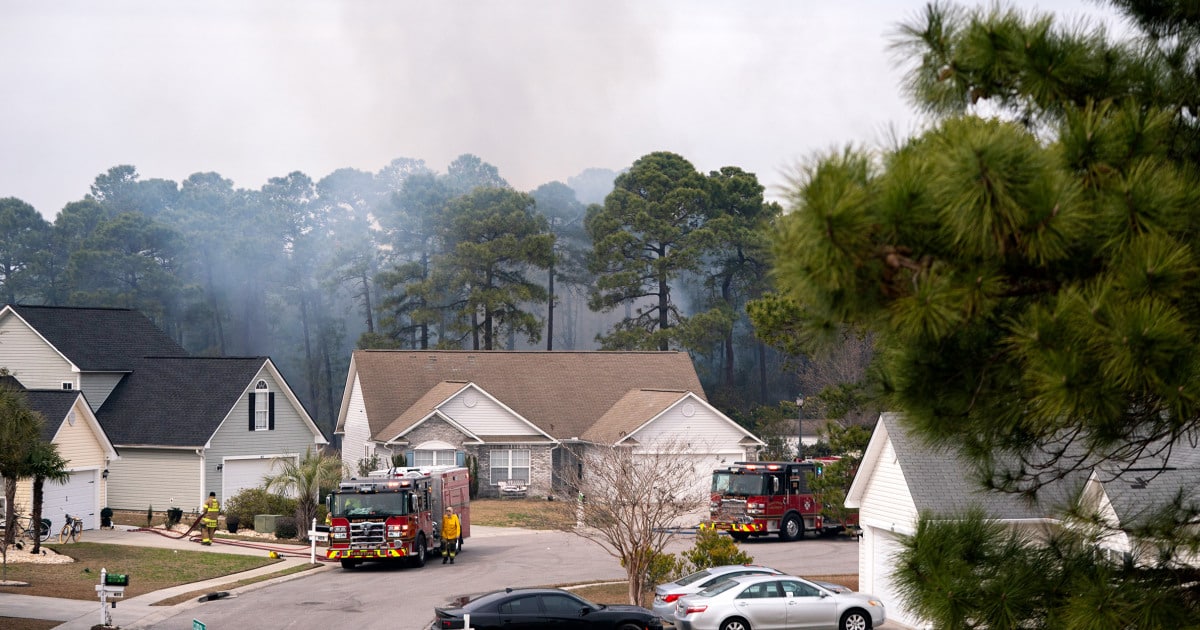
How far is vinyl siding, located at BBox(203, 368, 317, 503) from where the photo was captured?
46.8m

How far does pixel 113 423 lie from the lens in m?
48.1

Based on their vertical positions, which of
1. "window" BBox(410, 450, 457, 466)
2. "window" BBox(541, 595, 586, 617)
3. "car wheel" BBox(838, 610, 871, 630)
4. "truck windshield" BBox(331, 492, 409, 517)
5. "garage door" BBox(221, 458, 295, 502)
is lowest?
"car wheel" BBox(838, 610, 871, 630)

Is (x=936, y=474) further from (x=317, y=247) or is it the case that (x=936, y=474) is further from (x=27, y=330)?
(x=317, y=247)

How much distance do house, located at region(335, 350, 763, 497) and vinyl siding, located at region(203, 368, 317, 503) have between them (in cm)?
348

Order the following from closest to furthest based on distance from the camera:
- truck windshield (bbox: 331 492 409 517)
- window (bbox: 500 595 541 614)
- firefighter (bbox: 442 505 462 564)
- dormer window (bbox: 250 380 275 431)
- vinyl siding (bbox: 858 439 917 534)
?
window (bbox: 500 595 541 614) < vinyl siding (bbox: 858 439 917 534) < truck windshield (bbox: 331 492 409 517) < firefighter (bbox: 442 505 462 564) < dormer window (bbox: 250 380 275 431)

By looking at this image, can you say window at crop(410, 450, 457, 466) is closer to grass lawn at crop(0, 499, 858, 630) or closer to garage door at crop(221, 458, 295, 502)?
garage door at crop(221, 458, 295, 502)

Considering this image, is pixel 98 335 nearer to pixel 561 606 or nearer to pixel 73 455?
pixel 73 455

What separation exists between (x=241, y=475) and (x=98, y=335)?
9.45m

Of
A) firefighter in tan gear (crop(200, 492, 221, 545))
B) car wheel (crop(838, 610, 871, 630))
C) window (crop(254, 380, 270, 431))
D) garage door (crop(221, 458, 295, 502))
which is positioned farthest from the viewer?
window (crop(254, 380, 270, 431))

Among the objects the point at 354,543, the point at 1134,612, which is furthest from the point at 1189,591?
the point at 354,543

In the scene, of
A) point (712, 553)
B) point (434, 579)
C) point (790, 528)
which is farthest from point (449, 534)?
point (790, 528)

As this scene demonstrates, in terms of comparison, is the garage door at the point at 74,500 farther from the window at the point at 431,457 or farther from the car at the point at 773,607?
the car at the point at 773,607

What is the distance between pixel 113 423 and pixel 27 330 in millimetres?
5345

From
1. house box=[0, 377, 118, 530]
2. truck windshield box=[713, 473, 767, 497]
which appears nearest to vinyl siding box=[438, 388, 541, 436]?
truck windshield box=[713, 473, 767, 497]
